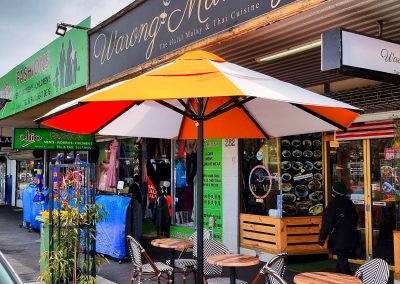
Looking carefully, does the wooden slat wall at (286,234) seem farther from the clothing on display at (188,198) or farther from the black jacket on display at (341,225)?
the clothing on display at (188,198)

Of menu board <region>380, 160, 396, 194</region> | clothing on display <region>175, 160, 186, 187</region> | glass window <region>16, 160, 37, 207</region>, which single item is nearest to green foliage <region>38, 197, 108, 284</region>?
menu board <region>380, 160, 396, 194</region>

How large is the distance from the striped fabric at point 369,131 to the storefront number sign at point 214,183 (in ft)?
8.20

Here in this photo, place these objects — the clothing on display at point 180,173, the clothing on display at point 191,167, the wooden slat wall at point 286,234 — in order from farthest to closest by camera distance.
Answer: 1. the clothing on display at point 180,173
2. the clothing on display at point 191,167
3. the wooden slat wall at point 286,234

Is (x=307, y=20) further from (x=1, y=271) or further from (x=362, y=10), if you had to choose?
(x=1, y=271)

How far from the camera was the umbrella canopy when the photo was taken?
10.6ft

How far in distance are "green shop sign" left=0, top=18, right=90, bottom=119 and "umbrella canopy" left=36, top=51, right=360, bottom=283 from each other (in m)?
4.24

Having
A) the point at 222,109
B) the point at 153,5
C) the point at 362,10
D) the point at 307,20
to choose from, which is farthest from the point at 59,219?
the point at 362,10

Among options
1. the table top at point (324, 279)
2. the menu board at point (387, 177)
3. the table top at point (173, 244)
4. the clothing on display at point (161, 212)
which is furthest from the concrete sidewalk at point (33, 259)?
the table top at point (324, 279)

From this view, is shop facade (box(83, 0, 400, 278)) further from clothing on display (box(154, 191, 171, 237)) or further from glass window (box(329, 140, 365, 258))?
clothing on display (box(154, 191, 171, 237))

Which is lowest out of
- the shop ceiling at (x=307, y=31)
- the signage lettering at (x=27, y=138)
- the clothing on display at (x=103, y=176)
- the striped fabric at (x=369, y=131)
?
the clothing on display at (x=103, y=176)

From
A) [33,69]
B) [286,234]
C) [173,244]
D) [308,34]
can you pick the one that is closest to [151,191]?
[286,234]

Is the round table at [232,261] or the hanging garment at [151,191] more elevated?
the hanging garment at [151,191]

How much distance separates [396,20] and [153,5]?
10.8 feet

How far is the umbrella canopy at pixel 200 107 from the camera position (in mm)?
3238
